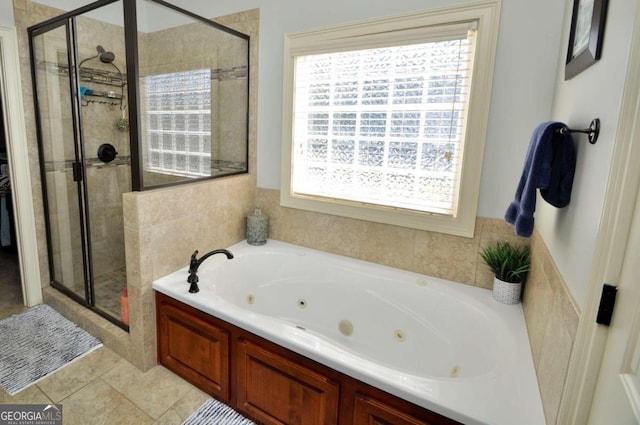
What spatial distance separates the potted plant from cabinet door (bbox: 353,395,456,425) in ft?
3.14

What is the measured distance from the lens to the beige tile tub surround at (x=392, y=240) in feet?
6.91

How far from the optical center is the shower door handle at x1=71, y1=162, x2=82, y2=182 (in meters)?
2.48

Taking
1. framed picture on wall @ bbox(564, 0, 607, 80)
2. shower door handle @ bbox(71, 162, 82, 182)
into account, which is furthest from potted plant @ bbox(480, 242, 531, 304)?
shower door handle @ bbox(71, 162, 82, 182)

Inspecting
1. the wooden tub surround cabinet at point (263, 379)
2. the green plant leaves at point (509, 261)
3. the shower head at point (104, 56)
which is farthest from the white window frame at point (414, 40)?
the shower head at point (104, 56)

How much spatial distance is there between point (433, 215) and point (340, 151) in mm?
758

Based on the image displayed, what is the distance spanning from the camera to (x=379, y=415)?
1.36m

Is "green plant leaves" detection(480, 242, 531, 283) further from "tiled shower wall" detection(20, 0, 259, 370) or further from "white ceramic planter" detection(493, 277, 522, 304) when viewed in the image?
"tiled shower wall" detection(20, 0, 259, 370)

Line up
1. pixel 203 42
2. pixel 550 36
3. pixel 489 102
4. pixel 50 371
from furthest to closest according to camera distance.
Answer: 1. pixel 203 42
2. pixel 50 371
3. pixel 489 102
4. pixel 550 36

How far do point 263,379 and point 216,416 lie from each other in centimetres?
40

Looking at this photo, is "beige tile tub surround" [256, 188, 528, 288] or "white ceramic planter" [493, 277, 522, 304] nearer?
"white ceramic planter" [493, 277, 522, 304]

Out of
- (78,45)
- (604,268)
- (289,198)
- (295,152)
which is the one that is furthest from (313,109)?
(604,268)

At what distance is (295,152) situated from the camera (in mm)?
2605

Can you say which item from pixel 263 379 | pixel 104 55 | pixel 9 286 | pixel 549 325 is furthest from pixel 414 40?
pixel 9 286

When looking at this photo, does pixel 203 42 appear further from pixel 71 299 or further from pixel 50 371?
pixel 50 371
